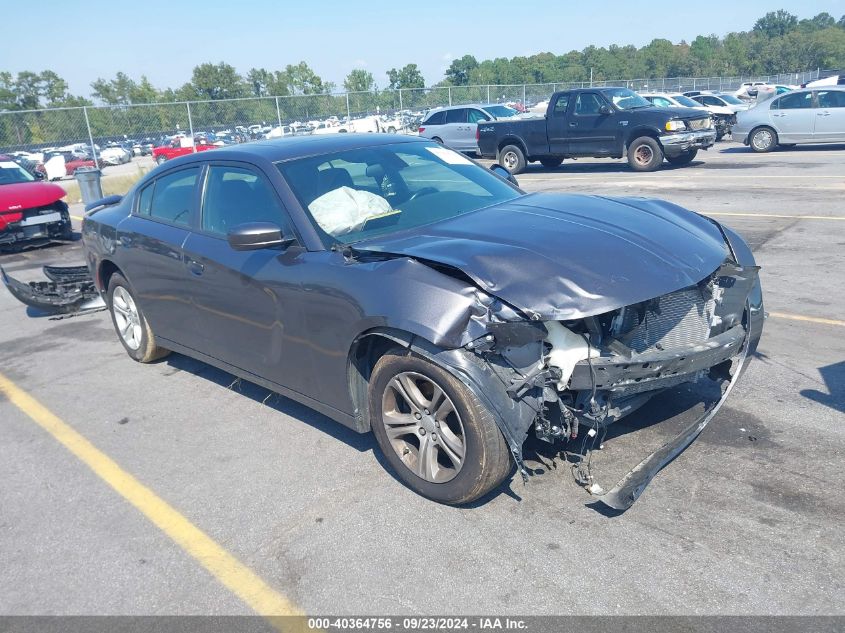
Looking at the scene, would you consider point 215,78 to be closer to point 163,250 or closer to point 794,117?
point 794,117

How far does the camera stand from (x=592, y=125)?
699 inches

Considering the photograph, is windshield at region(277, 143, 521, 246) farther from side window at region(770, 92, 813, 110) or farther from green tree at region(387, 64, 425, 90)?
green tree at region(387, 64, 425, 90)

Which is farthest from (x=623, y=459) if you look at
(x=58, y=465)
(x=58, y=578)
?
(x=58, y=465)

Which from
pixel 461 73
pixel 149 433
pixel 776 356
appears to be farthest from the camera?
pixel 461 73

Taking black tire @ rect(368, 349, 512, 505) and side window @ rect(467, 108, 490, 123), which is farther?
side window @ rect(467, 108, 490, 123)

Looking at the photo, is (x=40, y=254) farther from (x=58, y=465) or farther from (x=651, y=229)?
(x=651, y=229)

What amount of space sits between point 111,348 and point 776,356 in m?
5.69

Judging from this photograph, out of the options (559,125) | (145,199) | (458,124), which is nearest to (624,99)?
(559,125)

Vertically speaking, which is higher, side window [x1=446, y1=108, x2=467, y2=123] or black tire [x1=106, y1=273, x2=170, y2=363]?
side window [x1=446, y1=108, x2=467, y2=123]

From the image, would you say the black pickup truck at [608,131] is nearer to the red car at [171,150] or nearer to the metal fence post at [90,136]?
the red car at [171,150]

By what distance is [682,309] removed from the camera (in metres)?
3.64

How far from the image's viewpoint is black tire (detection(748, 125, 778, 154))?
19484 millimetres

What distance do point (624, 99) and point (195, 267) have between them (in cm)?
1527

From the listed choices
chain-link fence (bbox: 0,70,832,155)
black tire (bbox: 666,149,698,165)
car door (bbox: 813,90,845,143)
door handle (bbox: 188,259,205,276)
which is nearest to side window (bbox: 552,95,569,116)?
black tire (bbox: 666,149,698,165)
